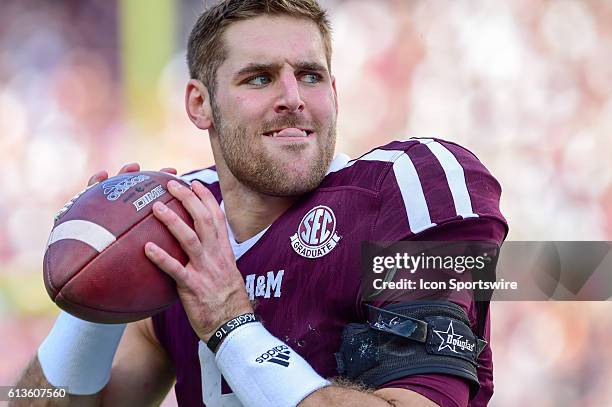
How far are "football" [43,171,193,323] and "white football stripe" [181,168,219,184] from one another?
71 centimetres

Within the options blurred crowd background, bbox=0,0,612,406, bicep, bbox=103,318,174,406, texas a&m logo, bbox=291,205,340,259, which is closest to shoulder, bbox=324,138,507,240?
texas a&m logo, bbox=291,205,340,259

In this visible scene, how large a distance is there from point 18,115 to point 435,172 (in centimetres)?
409

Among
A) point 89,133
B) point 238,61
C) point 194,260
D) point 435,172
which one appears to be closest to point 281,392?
point 194,260

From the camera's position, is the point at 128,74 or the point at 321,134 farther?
the point at 128,74

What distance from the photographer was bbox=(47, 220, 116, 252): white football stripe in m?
2.04

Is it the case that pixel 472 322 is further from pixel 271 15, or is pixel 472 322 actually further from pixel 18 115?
pixel 18 115

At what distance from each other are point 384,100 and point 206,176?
2928 millimetres

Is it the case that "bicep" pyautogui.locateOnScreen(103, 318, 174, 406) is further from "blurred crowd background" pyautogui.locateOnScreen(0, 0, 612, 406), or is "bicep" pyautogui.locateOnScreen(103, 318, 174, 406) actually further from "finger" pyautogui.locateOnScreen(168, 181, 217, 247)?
"blurred crowd background" pyautogui.locateOnScreen(0, 0, 612, 406)

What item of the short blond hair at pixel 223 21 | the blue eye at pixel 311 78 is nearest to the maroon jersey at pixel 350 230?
the blue eye at pixel 311 78

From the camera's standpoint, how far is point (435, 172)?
216 cm

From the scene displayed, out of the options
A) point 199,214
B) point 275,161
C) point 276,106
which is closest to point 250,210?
point 275,161

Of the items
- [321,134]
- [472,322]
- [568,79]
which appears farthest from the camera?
[568,79]

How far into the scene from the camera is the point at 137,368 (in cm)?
272

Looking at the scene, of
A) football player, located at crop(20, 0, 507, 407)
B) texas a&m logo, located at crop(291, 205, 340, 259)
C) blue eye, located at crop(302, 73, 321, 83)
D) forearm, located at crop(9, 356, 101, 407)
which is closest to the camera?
football player, located at crop(20, 0, 507, 407)
